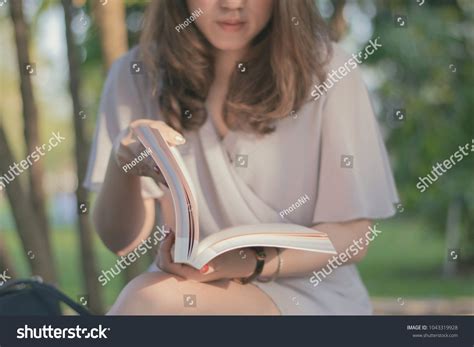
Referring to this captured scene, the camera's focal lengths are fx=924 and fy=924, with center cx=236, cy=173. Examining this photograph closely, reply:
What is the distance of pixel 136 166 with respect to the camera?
176 centimetres

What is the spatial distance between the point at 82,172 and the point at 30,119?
228mm

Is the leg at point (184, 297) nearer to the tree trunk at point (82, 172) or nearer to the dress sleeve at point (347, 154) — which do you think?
the dress sleeve at point (347, 154)

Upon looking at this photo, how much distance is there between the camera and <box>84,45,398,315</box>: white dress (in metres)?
1.87

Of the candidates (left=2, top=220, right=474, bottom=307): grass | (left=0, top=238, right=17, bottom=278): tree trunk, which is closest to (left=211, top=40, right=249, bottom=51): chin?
(left=0, top=238, right=17, bottom=278): tree trunk

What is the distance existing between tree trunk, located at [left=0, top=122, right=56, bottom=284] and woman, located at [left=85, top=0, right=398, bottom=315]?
846 millimetres

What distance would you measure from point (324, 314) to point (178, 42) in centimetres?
65

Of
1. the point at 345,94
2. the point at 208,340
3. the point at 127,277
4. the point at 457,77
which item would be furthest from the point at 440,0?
the point at 208,340

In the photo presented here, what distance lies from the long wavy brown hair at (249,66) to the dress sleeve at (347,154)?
0.20 ft
